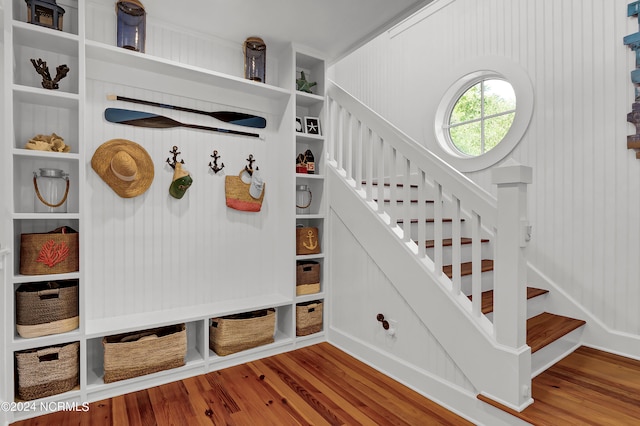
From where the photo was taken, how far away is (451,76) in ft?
10.4

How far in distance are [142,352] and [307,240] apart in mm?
1313

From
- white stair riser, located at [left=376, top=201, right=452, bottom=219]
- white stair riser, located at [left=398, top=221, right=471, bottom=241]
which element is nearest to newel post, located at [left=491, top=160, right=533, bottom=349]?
white stair riser, located at [left=376, top=201, right=452, bottom=219]

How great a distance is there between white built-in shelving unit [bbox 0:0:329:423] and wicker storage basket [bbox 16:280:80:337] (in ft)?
0.13

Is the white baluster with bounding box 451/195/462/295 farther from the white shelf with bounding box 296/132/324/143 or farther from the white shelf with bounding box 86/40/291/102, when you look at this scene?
the white shelf with bounding box 86/40/291/102

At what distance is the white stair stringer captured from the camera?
5.39 ft

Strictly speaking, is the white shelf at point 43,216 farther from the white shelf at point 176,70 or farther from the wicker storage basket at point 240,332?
the wicker storage basket at point 240,332

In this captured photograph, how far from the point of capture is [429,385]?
1993 millimetres

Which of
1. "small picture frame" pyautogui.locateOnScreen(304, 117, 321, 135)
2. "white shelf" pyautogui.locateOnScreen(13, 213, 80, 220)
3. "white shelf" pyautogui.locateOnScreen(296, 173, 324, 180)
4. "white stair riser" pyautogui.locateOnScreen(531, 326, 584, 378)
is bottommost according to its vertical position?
"white stair riser" pyautogui.locateOnScreen(531, 326, 584, 378)

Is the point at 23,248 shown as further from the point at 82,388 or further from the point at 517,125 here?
the point at 517,125

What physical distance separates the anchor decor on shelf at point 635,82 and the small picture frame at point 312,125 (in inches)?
80.9

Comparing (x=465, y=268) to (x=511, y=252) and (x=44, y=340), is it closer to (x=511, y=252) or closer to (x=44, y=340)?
→ (x=511, y=252)

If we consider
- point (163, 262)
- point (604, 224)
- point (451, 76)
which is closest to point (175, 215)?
point (163, 262)

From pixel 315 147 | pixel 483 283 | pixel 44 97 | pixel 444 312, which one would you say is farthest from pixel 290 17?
pixel 483 283

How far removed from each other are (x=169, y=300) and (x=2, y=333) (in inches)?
34.3
